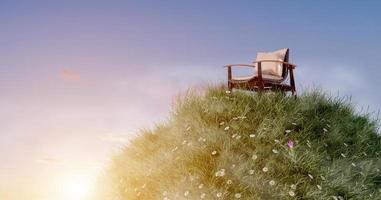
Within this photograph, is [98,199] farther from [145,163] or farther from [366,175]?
[366,175]

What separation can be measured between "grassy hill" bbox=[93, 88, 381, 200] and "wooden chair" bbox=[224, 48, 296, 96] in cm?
45

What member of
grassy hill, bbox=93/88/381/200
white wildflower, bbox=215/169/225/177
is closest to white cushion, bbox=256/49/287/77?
grassy hill, bbox=93/88/381/200

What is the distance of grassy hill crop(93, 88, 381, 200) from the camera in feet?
22.9

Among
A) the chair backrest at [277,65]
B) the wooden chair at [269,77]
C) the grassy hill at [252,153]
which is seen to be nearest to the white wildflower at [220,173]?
the grassy hill at [252,153]

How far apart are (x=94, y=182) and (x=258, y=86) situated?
3.75 metres

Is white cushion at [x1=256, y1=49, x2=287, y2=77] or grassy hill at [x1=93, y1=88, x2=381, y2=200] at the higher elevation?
white cushion at [x1=256, y1=49, x2=287, y2=77]

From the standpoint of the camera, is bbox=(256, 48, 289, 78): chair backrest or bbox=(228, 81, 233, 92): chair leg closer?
bbox=(228, 81, 233, 92): chair leg

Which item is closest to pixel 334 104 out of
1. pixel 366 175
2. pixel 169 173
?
pixel 366 175

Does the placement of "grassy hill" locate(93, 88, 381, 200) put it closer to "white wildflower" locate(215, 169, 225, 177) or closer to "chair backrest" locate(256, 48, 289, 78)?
"white wildflower" locate(215, 169, 225, 177)

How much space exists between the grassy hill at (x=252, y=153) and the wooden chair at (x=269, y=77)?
448 mm

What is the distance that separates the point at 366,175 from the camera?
7621mm

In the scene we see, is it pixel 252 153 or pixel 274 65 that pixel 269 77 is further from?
pixel 252 153

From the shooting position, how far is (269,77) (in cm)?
1009

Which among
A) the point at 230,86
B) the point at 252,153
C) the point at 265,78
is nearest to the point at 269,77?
the point at 265,78
